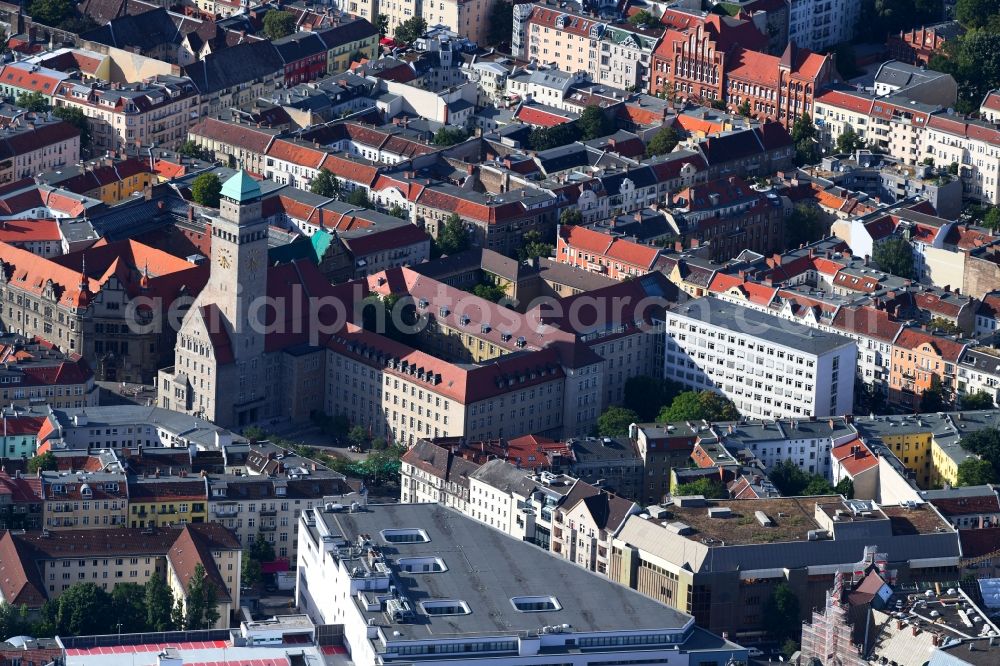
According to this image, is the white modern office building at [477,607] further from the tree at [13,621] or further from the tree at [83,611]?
the tree at [13,621]

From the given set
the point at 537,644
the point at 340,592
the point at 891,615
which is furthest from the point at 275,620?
the point at 891,615

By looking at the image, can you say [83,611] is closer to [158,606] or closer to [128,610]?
[128,610]

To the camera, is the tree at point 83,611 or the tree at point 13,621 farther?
the tree at point 83,611

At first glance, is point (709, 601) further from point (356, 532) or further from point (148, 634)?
point (148, 634)

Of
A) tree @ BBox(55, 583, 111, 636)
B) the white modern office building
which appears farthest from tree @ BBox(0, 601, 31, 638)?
the white modern office building

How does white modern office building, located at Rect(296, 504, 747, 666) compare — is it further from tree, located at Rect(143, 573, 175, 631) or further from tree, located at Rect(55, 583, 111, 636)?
tree, located at Rect(55, 583, 111, 636)

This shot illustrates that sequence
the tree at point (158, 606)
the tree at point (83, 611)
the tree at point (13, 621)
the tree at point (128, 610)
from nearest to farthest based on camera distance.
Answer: the tree at point (13, 621), the tree at point (83, 611), the tree at point (128, 610), the tree at point (158, 606)

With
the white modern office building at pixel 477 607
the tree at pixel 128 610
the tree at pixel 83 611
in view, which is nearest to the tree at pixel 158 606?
the tree at pixel 128 610
